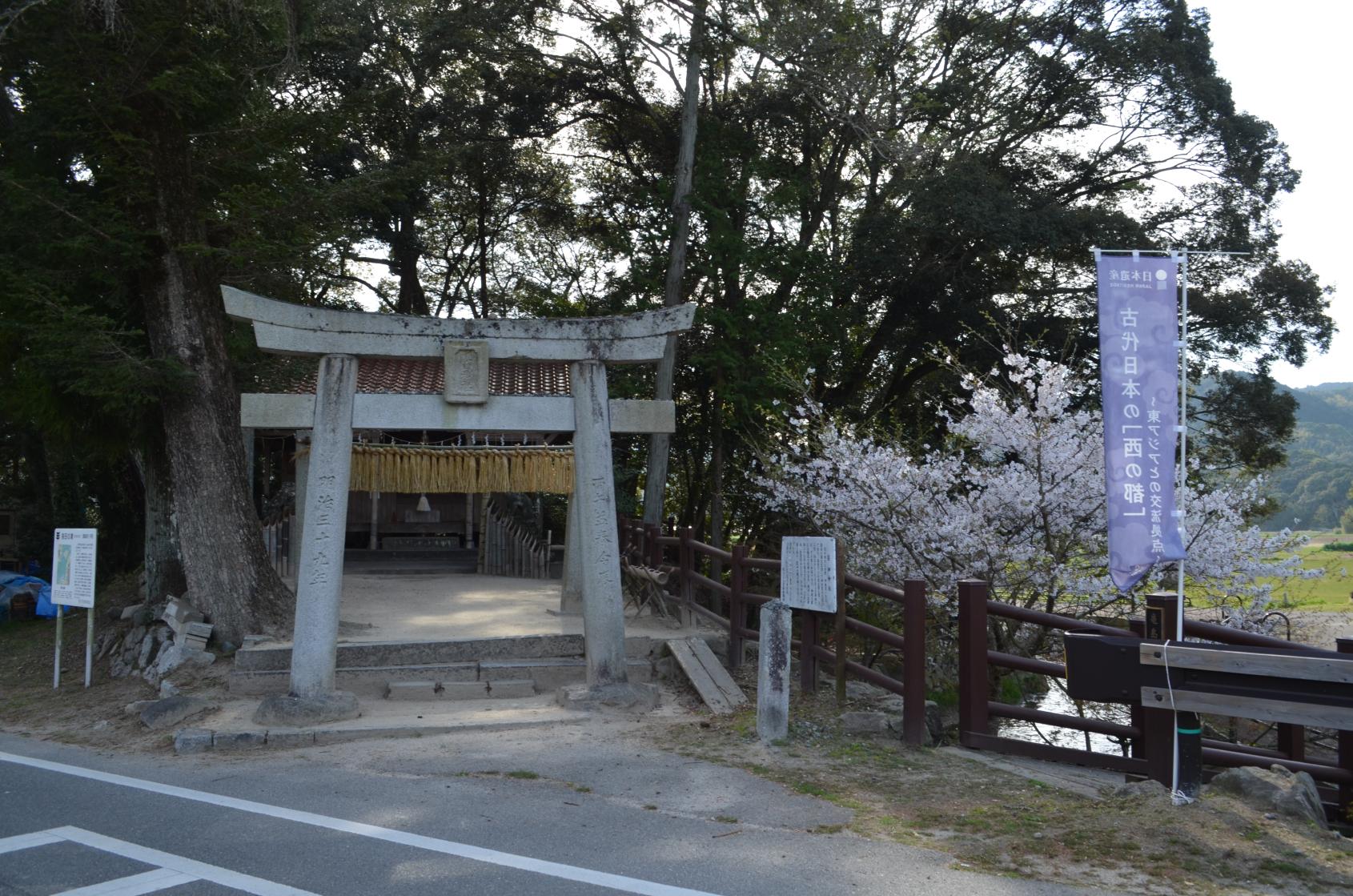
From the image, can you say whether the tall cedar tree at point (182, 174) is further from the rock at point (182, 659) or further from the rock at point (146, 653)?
the rock at point (146, 653)

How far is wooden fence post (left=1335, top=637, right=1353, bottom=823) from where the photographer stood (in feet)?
18.5

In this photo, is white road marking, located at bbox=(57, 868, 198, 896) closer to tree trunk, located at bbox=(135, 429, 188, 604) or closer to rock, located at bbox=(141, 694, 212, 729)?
rock, located at bbox=(141, 694, 212, 729)

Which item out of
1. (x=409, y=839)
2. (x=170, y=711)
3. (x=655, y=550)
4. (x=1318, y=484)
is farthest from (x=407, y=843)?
(x=1318, y=484)

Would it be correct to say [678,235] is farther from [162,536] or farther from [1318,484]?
[1318,484]

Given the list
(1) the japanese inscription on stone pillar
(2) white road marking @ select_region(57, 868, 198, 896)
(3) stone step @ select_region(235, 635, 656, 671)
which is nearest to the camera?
(2) white road marking @ select_region(57, 868, 198, 896)

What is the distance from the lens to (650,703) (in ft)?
30.9

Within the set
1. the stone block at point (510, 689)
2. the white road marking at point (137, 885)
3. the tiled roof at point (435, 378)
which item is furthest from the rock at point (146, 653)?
the white road marking at point (137, 885)

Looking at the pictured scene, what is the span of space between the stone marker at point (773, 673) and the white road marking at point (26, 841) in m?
4.80

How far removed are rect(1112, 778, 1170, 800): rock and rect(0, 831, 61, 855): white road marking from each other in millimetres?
6322

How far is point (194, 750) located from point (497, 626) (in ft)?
13.4

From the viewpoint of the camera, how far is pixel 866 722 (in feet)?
26.2

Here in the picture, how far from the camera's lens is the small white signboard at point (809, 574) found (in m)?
8.06

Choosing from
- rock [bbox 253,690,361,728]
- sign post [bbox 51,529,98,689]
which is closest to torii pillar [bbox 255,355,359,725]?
rock [bbox 253,690,361,728]

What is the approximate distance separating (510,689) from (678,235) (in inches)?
400
